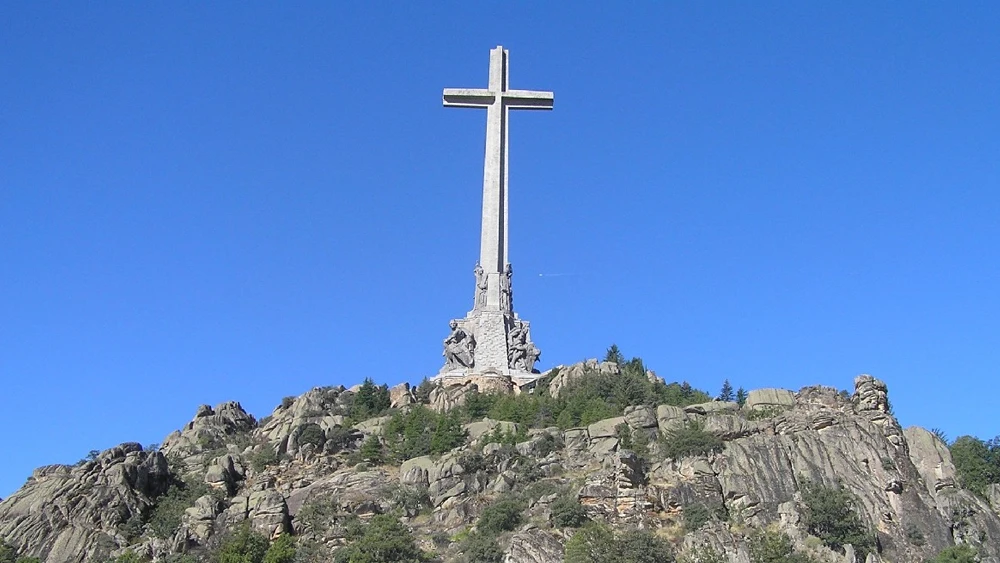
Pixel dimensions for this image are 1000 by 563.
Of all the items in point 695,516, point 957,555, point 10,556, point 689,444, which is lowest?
point 957,555

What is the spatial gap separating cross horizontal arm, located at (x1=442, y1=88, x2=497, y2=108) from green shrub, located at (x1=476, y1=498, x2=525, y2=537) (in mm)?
31288

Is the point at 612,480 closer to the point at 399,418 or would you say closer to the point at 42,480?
the point at 399,418

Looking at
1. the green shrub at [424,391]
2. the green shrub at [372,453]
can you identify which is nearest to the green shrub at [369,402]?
the green shrub at [424,391]

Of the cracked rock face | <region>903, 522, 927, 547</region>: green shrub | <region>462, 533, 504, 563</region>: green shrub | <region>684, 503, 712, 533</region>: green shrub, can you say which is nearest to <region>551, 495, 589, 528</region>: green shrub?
<region>462, 533, 504, 563</region>: green shrub

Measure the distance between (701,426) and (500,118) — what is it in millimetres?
26697

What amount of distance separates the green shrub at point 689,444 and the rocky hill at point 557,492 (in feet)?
0.25

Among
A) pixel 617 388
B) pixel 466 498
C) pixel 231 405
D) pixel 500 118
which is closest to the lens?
pixel 466 498

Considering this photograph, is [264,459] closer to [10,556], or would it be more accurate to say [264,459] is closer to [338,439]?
[338,439]

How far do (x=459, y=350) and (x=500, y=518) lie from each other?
21263 millimetres

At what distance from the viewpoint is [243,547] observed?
151ft

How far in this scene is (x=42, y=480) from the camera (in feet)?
176

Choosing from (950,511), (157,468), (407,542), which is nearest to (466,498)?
(407,542)

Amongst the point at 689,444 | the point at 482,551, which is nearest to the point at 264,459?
the point at 482,551

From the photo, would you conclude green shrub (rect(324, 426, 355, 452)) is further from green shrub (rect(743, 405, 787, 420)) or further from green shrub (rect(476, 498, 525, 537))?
green shrub (rect(743, 405, 787, 420))
